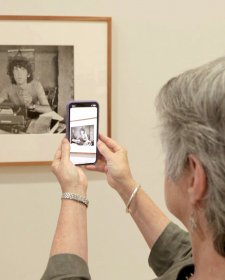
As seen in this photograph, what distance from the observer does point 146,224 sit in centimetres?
118

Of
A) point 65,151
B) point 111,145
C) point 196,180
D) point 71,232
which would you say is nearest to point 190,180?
point 196,180

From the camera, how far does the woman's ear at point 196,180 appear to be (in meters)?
0.72

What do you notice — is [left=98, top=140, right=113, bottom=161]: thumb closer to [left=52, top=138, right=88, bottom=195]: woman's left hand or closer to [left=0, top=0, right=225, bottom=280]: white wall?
[left=52, top=138, right=88, bottom=195]: woman's left hand

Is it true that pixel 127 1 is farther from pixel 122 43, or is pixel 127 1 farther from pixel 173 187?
pixel 173 187

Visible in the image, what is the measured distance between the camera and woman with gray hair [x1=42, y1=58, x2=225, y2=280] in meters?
0.69

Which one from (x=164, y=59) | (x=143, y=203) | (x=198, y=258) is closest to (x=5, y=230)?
(x=143, y=203)

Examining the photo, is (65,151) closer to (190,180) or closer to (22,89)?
(190,180)

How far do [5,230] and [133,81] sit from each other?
71 centimetres

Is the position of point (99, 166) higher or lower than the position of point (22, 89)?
lower

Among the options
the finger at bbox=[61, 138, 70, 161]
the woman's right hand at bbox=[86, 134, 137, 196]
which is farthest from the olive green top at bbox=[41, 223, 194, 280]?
the finger at bbox=[61, 138, 70, 161]

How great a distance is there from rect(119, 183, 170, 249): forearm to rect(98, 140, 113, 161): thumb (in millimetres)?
97

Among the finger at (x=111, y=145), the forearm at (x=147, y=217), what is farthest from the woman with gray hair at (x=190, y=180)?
the finger at (x=111, y=145)

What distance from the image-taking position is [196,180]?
0.74 m

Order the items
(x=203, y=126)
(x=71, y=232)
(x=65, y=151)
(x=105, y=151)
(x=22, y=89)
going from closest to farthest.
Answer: (x=203, y=126), (x=71, y=232), (x=65, y=151), (x=105, y=151), (x=22, y=89)
